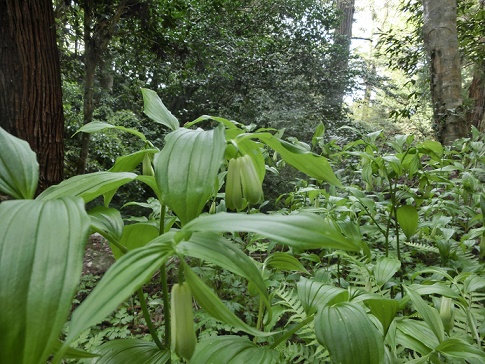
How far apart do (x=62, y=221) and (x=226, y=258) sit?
0.19 meters

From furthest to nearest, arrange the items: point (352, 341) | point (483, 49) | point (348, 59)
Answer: point (348, 59) < point (483, 49) < point (352, 341)

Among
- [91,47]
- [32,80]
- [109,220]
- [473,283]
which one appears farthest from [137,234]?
[91,47]

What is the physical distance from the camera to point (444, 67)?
2.95 m

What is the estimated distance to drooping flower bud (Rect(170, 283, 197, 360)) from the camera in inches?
16.8

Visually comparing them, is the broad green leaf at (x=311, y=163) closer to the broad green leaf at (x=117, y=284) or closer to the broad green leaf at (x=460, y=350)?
the broad green leaf at (x=117, y=284)

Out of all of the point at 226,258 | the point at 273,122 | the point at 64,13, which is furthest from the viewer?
the point at 273,122

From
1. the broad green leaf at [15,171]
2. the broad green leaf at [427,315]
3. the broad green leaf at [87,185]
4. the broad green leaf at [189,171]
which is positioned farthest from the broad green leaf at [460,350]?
the broad green leaf at [15,171]

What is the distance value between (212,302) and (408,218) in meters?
1.01

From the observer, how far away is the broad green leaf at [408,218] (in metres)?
1.18

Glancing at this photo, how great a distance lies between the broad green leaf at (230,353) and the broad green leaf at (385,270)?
0.46 metres

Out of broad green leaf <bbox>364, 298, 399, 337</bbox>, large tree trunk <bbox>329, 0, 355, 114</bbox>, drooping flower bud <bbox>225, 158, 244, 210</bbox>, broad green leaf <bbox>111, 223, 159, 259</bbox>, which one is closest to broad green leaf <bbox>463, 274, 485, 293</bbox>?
broad green leaf <bbox>364, 298, 399, 337</bbox>

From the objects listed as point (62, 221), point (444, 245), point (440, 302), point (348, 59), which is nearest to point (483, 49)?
point (348, 59)

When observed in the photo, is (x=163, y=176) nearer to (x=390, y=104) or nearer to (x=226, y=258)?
(x=226, y=258)

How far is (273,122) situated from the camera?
15.3ft
